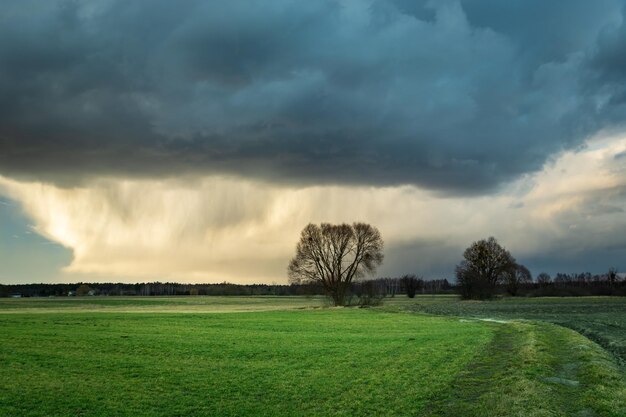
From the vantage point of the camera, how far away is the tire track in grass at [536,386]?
48.2 ft

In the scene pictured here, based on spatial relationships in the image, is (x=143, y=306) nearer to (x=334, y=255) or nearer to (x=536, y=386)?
(x=334, y=255)

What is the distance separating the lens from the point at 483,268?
162875 millimetres

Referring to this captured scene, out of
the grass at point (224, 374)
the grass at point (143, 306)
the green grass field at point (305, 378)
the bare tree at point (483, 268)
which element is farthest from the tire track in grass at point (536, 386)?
the bare tree at point (483, 268)

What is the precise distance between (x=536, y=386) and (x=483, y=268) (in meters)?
152

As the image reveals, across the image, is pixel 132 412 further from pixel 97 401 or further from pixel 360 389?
pixel 360 389

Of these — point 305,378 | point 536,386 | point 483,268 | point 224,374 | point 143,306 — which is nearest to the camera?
point 536,386

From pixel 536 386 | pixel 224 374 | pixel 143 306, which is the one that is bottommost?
pixel 536 386

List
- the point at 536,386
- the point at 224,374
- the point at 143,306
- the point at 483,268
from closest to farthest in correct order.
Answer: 1. the point at 536,386
2. the point at 224,374
3. the point at 143,306
4. the point at 483,268

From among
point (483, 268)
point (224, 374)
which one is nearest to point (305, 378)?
point (224, 374)

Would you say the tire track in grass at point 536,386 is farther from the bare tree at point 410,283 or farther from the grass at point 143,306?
the bare tree at point 410,283

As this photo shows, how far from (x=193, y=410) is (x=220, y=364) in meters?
8.81

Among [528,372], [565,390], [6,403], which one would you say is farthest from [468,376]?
[6,403]

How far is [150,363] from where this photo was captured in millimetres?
23812

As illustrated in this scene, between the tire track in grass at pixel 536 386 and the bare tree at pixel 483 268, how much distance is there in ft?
395
